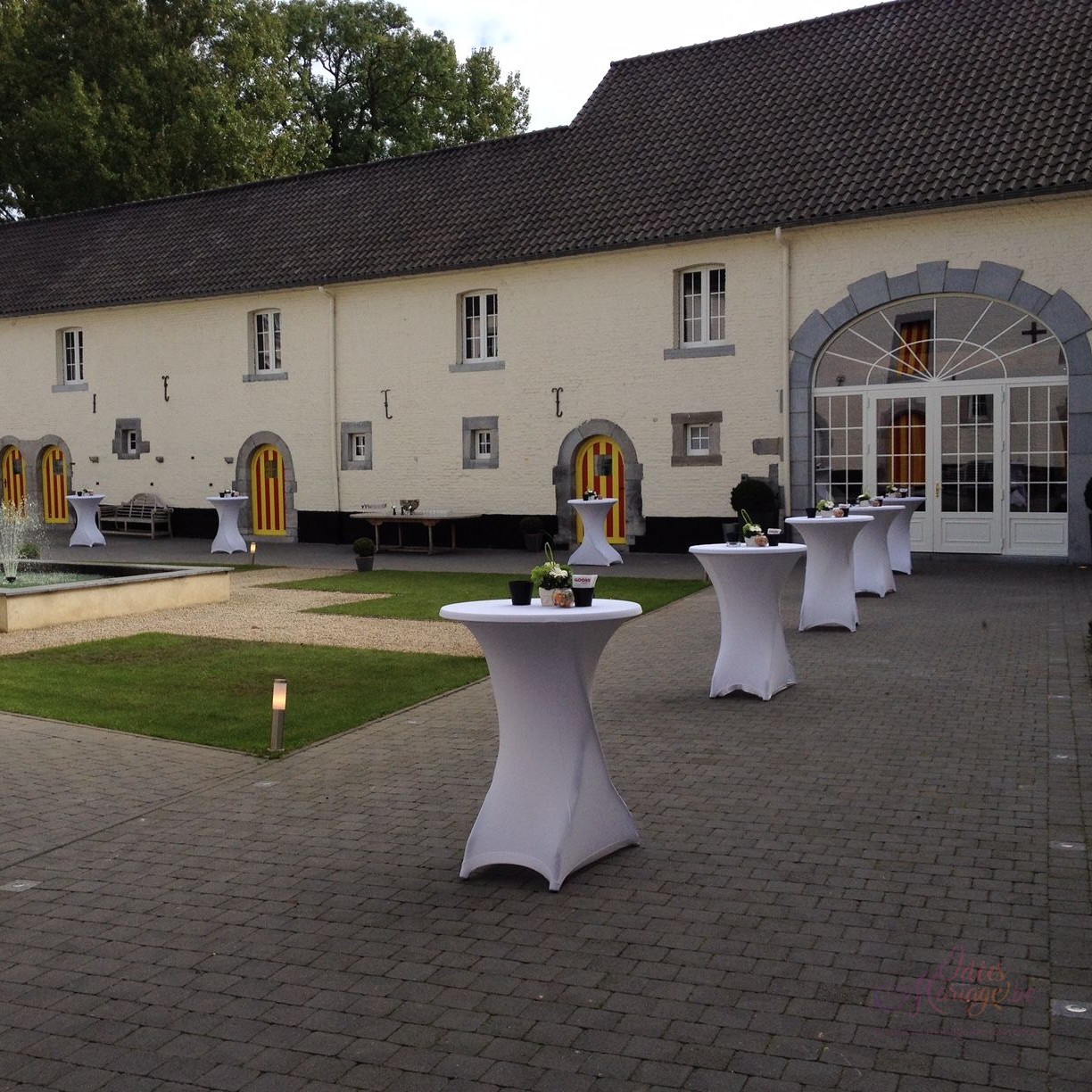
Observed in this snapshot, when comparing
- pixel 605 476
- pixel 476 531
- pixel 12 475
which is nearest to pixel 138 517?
pixel 12 475

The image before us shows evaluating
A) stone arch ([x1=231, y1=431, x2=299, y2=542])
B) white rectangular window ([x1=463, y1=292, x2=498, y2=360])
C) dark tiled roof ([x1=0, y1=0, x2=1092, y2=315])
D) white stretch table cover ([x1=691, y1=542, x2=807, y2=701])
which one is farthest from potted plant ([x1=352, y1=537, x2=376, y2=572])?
white stretch table cover ([x1=691, y1=542, x2=807, y2=701])

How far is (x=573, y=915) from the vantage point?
15.6 feet

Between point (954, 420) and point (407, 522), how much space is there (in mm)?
9481

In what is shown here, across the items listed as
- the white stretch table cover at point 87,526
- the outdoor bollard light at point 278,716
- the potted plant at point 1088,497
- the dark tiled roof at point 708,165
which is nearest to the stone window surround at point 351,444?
the dark tiled roof at point 708,165

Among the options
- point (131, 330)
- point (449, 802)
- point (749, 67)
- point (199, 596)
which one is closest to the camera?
point (449, 802)

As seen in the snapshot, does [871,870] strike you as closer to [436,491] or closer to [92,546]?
[436,491]

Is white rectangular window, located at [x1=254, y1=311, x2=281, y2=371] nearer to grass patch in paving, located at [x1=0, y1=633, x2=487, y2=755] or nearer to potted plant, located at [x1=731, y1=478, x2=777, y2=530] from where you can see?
potted plant, located at [x1=731, y1=478, x2=777, y2=530]

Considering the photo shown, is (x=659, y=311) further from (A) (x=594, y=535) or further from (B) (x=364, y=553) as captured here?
(B) (x=364, y=553)

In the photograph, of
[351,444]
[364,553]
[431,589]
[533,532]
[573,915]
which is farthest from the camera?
[351,444]

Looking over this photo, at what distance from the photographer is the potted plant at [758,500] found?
1928 cm

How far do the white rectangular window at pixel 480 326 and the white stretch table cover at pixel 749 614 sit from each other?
14840mm

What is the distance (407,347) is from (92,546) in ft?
23.1

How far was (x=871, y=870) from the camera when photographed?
517 cm

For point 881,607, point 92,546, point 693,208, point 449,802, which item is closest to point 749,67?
point 693,208
